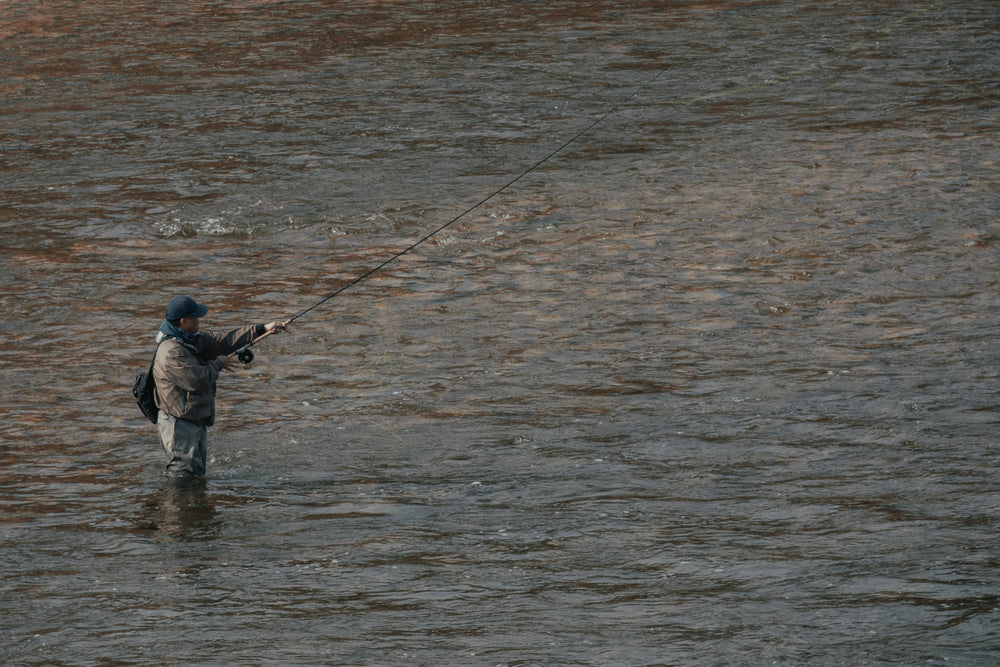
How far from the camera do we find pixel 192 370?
9.22 meters

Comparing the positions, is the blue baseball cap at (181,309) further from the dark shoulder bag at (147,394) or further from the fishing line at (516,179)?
the fishing line at (516,179)

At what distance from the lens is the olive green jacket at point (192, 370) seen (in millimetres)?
9227

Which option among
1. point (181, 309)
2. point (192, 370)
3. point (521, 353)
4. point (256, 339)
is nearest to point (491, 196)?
point (521, 353)

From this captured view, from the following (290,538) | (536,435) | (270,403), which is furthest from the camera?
(270,403)

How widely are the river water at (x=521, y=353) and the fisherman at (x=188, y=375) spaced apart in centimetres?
31

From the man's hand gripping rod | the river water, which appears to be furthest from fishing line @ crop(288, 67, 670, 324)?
the man's hand gripping rod

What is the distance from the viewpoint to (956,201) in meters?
15.1

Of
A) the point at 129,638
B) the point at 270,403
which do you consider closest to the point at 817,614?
the point at 129,638

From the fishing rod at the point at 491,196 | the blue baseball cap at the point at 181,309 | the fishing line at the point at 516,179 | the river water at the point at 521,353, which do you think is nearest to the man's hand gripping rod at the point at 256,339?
the blue baseball cap at the point at 181,309

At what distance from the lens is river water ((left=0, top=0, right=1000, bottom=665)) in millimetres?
7621

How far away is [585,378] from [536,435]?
48.7 inches

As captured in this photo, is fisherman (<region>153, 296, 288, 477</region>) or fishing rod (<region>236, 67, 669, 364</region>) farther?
fishing rod (<region>236, 67, 669, 364</region>)

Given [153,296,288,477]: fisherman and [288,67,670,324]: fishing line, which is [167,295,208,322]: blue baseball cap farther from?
[288,67,670,324]: fishing line

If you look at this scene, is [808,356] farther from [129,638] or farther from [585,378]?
[129,638]
